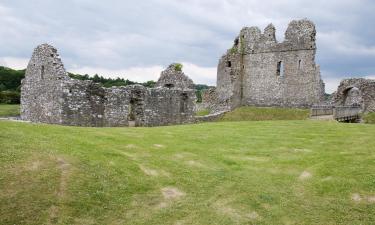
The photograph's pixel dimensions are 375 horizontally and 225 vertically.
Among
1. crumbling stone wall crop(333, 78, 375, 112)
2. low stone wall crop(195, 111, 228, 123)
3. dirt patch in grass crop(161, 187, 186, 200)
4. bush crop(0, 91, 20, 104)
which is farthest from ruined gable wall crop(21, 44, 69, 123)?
crumbling stone wall crop(333, 78, 375, 112)

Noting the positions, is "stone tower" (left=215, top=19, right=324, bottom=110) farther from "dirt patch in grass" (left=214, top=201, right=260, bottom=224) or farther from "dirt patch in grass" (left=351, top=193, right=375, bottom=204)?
"dirt patch in grass" (left=214, top=201, right=260, bottom=224)

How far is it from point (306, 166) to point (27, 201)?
9.73 m

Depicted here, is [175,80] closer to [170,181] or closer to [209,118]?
[209,118]

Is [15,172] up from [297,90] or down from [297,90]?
down

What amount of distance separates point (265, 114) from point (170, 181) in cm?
3143

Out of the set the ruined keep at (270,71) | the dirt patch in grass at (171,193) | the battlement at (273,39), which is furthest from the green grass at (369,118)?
the dirt patch in grass at (171,193)

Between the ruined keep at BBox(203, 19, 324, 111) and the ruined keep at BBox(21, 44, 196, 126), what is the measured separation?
15737 millimetres

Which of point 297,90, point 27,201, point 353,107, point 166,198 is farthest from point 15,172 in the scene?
point 297,90

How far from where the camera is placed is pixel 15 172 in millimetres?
11305

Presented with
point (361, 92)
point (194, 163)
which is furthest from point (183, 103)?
point (361, 92)

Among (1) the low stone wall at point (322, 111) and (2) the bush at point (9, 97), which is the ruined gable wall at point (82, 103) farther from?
(2) the bush at point (9, 97)

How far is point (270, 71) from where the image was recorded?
45.9m

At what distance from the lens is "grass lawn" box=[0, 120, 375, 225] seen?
1081 centimetres

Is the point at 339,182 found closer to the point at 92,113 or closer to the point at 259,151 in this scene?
the point at 259,151
